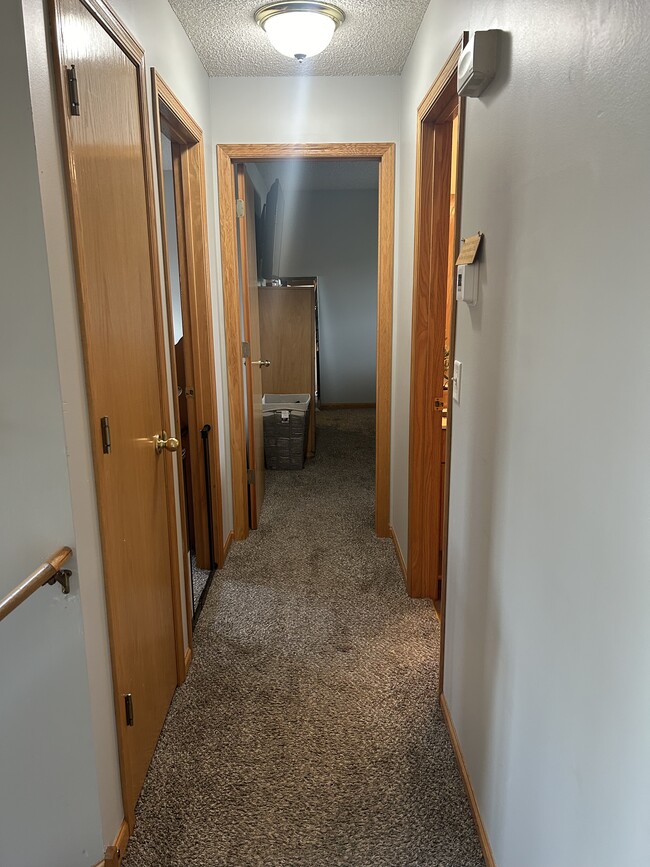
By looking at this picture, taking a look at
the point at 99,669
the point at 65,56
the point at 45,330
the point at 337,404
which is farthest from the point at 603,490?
the point at 337,404

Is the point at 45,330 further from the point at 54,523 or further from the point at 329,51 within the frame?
the point at 329,51

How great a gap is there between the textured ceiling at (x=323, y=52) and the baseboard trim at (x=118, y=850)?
2.67 m

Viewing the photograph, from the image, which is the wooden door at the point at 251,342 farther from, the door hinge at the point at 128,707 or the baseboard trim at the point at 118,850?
the baseboard trim at the point at 118,850

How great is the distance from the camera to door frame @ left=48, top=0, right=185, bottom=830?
1.23 metres

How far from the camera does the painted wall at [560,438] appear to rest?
0.79m

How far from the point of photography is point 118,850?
1.49 m

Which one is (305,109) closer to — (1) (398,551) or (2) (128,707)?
(1) (398,551)

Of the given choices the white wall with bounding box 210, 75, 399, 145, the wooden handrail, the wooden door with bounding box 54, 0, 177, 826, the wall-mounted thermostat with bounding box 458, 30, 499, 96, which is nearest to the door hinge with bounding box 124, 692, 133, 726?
the wooden door with bounding box 54, 0, 177, 826

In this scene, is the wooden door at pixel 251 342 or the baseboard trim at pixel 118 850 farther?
the wooden door at pixel 251 342

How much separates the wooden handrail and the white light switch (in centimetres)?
116

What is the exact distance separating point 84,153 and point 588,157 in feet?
3.44

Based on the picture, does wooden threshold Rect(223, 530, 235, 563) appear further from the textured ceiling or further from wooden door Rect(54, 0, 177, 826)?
the textured ceiling

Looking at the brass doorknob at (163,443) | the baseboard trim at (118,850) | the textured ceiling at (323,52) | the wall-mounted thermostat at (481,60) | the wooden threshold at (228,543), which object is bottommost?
the baseboard trim at (118,850)

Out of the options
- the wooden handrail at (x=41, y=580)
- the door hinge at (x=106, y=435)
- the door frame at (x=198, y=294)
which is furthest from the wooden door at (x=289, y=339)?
the wooden handrail at (x=41, y=580)
